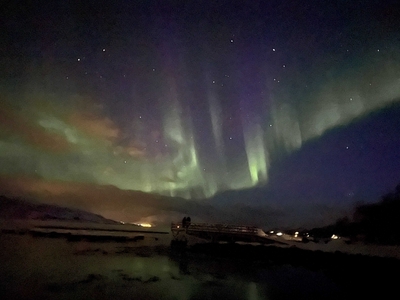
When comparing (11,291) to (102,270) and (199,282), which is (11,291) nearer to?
(102,270)

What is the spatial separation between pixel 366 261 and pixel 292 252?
27.7ft

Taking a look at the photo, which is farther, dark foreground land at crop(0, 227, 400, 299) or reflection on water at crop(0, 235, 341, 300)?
dark foreground land at crop(0, 227, 400, 299)

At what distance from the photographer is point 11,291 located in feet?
55.0

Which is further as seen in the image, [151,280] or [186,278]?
[186,278]

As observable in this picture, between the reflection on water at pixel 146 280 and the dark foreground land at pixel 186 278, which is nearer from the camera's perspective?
the reflection on water at pixel 146 280

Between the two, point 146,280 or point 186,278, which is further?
point 186,278

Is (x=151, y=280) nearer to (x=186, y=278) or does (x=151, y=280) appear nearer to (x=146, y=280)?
(x=146, y=280)

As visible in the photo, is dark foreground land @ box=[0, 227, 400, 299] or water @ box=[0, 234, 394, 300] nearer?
water @ box=[0, 234, 394, 300]

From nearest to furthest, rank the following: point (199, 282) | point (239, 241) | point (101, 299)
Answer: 1. point (101, 299)
2. point (199, 282)
3. point (239, 241)

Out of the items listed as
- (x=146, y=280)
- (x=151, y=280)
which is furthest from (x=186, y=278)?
(x=146, y=280)

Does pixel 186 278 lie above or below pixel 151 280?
below

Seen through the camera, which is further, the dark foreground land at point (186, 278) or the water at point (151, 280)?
the dark foreground land at point (186, 278)

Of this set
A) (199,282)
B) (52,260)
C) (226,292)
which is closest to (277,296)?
(226,292)

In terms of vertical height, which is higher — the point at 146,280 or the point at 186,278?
the point at 146,280
